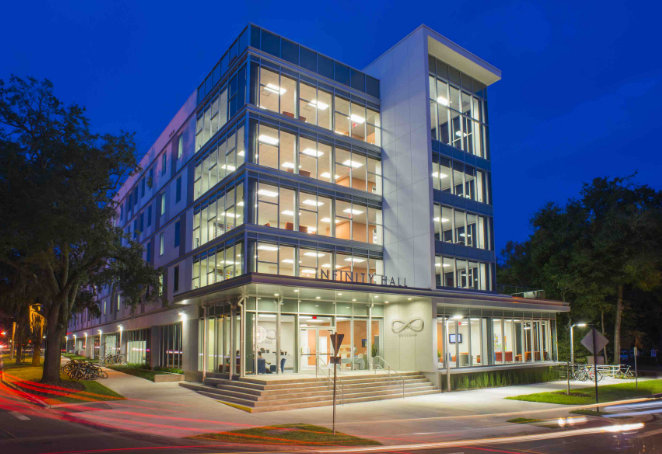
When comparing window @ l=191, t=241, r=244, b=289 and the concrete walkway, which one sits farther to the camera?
window @ l=191, t=241, r=244, b=289

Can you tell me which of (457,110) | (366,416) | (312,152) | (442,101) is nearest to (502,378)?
(366,416)

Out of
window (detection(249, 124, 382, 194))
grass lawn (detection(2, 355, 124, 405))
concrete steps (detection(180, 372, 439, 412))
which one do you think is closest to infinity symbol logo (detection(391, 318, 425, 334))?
concrete steps (detection(180, 372, 439, 412))

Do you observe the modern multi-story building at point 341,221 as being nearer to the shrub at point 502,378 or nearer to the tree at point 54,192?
the shrub at point 502,378

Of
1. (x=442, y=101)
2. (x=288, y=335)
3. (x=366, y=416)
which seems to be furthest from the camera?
(x=442, y=101)

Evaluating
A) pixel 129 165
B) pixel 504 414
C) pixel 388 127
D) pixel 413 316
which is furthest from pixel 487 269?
pixel 129 165

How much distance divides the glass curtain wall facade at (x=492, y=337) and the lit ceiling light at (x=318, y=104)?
1427cm

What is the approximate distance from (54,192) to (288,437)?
13172 mm

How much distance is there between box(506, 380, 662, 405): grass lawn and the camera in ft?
64.3

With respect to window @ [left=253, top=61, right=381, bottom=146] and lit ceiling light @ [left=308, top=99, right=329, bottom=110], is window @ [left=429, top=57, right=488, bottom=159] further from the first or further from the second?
lit ceiling light @ [left=308, top=99, right=329, bottom=110]

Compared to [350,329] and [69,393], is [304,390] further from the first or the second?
[69,393]

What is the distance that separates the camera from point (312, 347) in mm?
26156

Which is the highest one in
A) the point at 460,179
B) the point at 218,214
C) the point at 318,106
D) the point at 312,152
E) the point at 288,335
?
the point at 318,106

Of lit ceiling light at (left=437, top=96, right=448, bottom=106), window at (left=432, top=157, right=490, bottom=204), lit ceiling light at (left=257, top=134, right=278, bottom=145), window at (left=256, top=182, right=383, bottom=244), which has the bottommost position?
window at (left=256, top=182, right=383, bottom=244)

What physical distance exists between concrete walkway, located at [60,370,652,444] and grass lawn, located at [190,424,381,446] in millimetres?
670
